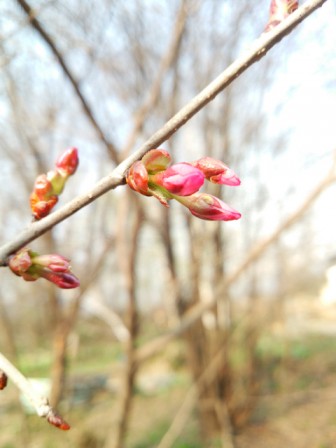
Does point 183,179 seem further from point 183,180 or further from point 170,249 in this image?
point 170,249

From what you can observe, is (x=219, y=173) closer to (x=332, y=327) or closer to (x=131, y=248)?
(x=131, y=248)

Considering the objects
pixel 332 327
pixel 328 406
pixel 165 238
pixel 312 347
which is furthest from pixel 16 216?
pixel 332 327

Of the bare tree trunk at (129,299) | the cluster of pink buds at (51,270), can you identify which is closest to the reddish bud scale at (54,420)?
the cluster of pink buds at (51,270)

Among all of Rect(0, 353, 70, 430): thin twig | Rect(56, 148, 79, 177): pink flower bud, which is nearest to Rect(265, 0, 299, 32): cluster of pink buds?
Rect(56, 148, 79, 177): pink flower bud

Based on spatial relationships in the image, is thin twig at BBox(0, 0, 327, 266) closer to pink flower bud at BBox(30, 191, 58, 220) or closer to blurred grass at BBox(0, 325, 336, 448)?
pink flower bud at BBox(30, 191, 58, 220)

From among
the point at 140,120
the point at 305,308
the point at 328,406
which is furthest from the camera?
the point at 305,308

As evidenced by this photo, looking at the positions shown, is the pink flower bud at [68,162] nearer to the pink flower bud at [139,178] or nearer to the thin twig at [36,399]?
the pink flower bud at [139,178]
